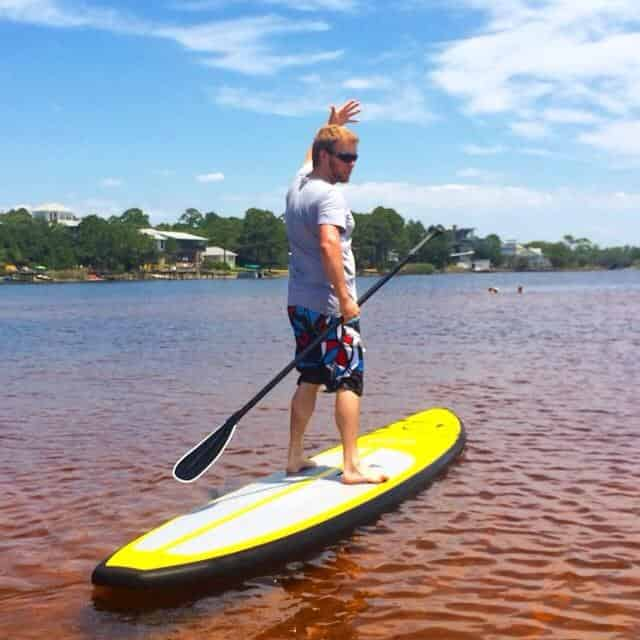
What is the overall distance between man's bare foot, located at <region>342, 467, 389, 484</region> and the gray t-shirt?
1.17 m

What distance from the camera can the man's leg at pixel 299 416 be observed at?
5.82 meters

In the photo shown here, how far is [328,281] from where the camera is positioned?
217 inches

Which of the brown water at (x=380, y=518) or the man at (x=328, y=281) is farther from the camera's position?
the man at (x=328, y=281)

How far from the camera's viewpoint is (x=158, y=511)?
6.32 metres

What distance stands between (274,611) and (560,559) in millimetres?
1864

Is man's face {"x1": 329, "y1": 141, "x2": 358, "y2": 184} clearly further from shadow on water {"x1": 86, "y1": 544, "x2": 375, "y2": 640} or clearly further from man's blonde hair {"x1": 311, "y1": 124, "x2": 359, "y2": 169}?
shadow on water {"x1": 86, "y1": 544, "x2": 375, "y2": 640}

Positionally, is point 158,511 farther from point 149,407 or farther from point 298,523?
point 149,407

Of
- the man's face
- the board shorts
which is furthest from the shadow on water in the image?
the man's face

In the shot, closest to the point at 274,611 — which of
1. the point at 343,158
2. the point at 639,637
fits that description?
the point at 639,637

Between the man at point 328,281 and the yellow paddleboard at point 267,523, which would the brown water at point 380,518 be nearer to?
the yellow paddleboard at point 267,523

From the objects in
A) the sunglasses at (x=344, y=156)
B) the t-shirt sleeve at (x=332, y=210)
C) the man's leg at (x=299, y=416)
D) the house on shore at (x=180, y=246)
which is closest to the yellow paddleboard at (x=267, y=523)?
the man's leg at (x=299, y=416)

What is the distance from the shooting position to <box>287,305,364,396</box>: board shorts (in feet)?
18.2

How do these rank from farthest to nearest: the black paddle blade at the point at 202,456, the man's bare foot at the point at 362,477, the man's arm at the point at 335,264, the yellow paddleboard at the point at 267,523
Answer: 1. the man's bare foot at the point at 362,477
2. the black paddle blade at the point at 202,456
3. the man's arm at the point at 335,264
4. the yellow paddleboard at the point at 267,523

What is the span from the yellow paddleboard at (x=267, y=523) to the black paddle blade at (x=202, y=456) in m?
0.29
